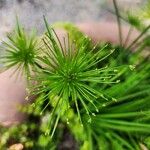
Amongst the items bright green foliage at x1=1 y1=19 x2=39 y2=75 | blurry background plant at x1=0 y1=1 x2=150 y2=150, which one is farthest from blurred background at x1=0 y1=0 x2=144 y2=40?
bright green foliage at x1=1 y1=19 x2=39 y2=75

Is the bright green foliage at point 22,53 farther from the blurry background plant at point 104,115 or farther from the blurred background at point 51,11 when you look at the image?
the blurred background at point 51,11

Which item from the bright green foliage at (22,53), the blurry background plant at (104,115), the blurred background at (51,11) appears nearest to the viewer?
the bright green foliage at (22,53)

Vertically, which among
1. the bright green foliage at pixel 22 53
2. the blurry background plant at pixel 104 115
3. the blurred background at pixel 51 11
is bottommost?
the blurry background plant at pixel 104 115

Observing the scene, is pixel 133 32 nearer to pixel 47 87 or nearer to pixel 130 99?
pixel 130 99

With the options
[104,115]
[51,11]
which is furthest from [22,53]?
[51,11]

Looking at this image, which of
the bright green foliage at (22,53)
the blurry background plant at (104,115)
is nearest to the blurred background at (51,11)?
the blurry background plant at (104,115)

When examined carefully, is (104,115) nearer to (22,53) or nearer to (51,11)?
(22,53)

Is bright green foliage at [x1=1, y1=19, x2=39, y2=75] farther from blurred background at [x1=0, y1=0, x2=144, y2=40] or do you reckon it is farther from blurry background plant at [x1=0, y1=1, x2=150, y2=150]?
blurred background at [x1=0, y1=0, x2=144, y2=40]

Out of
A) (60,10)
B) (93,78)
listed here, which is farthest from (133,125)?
(60,10)
